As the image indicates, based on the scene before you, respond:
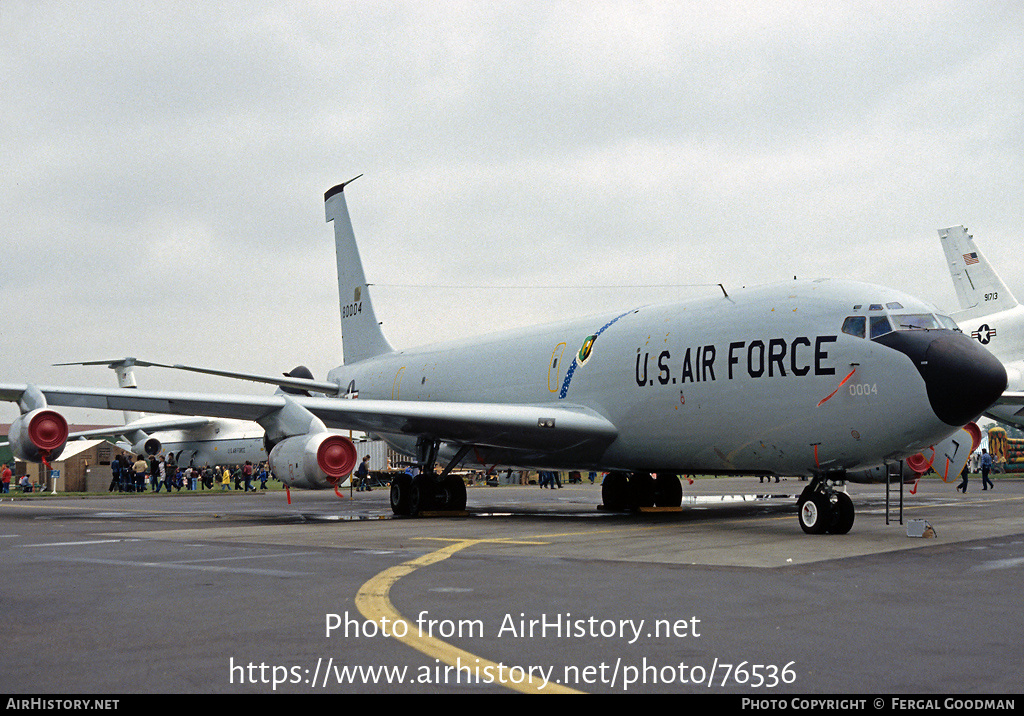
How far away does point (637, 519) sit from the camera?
18234 millimetres

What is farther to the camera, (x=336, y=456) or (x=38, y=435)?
(x=38, y=435)

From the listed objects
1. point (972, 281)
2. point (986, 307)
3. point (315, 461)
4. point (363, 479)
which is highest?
point (972, 281)

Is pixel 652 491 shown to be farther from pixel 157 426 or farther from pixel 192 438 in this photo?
pixel 192 438

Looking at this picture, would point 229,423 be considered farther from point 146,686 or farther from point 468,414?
point 146,686

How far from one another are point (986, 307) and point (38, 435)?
44670 mm

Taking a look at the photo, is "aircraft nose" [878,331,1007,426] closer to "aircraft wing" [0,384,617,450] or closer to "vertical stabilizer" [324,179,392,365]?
"aircraft wing" [0,384,617,450]

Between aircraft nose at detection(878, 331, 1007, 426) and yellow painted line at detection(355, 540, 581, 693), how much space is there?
23.8 feet

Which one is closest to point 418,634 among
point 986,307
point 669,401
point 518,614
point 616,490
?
point 518,614

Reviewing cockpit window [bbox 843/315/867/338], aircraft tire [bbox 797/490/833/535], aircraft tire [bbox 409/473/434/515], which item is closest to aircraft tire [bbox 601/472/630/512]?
aircraft tire [bbox 409/473/434/515]

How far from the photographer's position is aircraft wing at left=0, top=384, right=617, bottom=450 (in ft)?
60.1

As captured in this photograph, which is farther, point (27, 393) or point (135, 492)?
point (135, 492)

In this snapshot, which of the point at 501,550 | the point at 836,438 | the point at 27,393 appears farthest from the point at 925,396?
the point at 27,393

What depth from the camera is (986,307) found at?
47.6m

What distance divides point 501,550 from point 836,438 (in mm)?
5603
